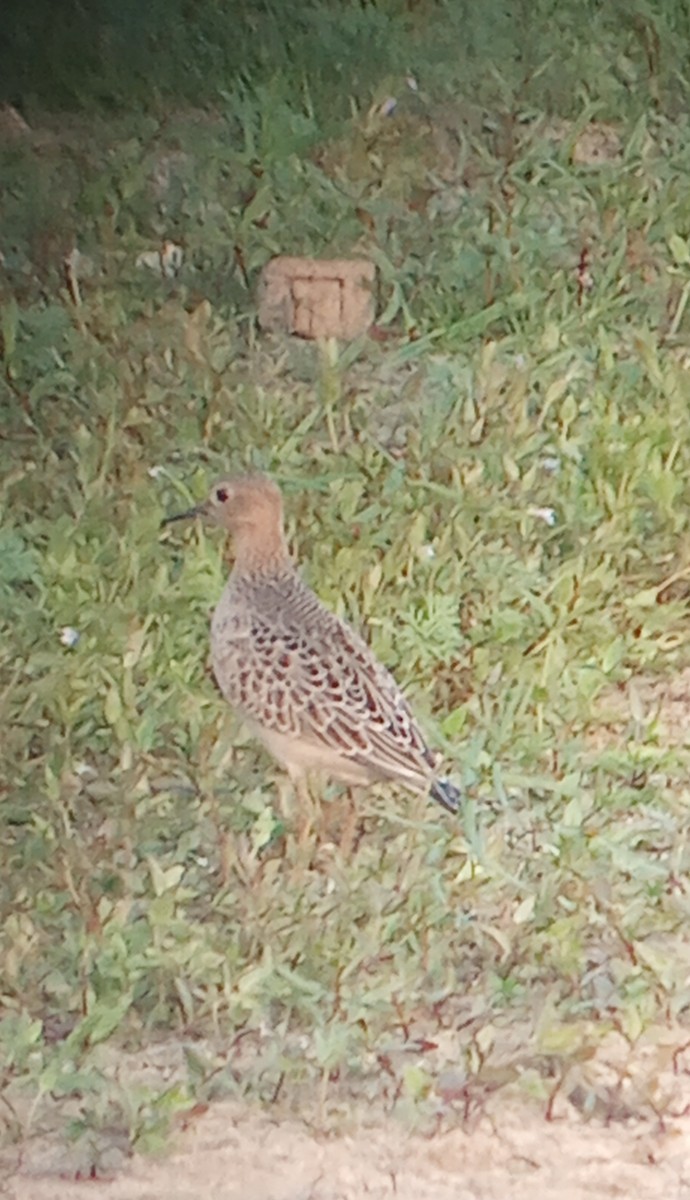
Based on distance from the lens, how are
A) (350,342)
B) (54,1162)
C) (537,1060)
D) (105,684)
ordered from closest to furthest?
(54,1162), (537,1060), (105,684), (350,342)

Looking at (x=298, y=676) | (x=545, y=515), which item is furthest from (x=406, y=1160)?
(x=545, y=515)

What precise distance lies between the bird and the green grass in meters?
0.10

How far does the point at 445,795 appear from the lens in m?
2.58

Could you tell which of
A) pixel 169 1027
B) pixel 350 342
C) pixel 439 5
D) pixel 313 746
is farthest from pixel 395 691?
pixel 439 5

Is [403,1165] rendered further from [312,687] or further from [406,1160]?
[312,687]

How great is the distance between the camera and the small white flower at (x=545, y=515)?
324 cm

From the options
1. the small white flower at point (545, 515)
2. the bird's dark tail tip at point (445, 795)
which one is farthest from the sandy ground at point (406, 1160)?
the small white flower at point (545, 515)

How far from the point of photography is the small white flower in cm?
324

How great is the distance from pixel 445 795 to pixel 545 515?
31.6 inches

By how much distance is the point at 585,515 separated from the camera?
326cm

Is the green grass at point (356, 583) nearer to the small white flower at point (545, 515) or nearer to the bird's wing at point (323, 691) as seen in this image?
the small white flower at point (545, 515)

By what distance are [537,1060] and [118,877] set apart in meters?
0.62

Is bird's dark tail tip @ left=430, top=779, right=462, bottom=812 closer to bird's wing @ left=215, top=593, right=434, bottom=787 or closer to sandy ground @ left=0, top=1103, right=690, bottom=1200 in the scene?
bird's wing @ left=215, top=593, right=434, bottom=787

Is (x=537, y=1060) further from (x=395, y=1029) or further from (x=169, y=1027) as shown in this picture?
(x=169, y=1027)
